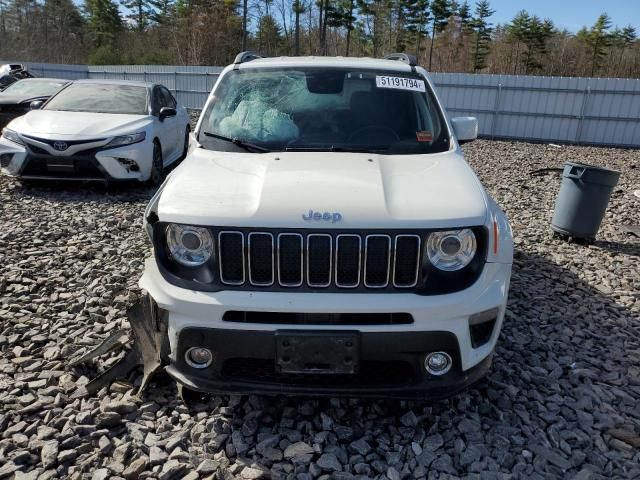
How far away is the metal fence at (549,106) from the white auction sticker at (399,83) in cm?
1506

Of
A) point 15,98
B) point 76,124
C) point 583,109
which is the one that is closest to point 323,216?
point 76,124

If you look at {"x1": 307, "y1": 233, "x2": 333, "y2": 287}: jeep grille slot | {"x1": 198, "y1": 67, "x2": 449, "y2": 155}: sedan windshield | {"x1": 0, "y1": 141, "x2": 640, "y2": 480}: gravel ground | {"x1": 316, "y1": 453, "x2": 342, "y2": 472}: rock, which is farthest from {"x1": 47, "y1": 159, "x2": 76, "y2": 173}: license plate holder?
{"x1": 316, "y1": 453, "x2": 342, "y2": 472}: rock

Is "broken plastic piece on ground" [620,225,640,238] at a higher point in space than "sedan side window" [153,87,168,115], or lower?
lower

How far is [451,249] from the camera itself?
2.30m

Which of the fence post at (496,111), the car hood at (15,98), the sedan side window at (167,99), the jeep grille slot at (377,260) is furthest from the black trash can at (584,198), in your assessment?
the fence post at (496,111)

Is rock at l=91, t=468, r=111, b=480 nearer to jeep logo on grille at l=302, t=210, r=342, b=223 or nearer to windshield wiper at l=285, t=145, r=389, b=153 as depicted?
jeep logo on grille at l=302, t=210, r=342, b=223

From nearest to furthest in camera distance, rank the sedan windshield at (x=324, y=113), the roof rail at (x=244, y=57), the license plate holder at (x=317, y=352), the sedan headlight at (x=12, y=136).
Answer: the license plate holder at (x=317, y=352) → the sedan windshield at (x=324, y=113) → the roof rail at (x=244, y=57) → the sedan headlight at (x=12, y=136)

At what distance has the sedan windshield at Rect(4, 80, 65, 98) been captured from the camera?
37.2ft

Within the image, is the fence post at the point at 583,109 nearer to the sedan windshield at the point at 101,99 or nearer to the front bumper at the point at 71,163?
the sedan windshield at the point at 101,99

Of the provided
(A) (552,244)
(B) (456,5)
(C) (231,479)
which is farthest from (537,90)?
(B) (456,5)

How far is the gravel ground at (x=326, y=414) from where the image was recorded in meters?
2.32

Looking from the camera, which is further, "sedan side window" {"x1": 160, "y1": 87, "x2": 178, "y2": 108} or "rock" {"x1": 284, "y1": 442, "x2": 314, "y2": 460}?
"sedan side window" {"x1": 160, "y1": 87, "x2": 178, "y2": 108}

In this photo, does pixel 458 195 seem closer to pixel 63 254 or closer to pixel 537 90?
pixel 63 254

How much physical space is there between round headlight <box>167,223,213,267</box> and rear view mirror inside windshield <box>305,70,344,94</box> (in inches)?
68.6
